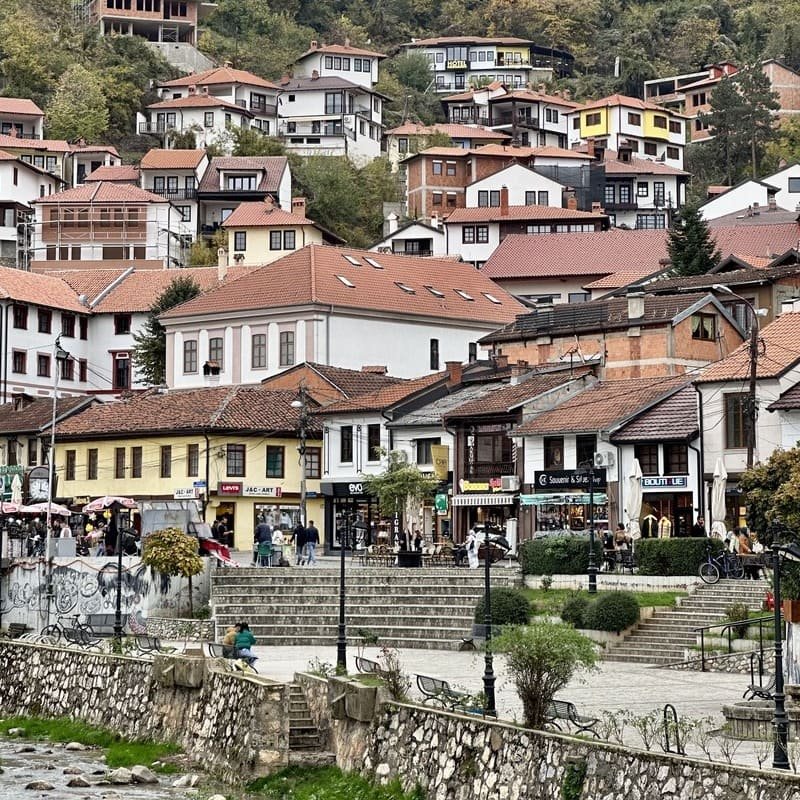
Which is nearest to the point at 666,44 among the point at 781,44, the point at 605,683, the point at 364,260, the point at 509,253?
the point at 781,44

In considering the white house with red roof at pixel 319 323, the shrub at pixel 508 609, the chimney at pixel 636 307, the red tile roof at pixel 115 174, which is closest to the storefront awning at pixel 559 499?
the chimney at pixel 636 307

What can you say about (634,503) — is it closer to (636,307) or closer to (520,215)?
(636,307)

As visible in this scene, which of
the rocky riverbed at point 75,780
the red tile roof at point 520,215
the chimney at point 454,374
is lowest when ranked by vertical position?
the rocky riverbed at point 75,780

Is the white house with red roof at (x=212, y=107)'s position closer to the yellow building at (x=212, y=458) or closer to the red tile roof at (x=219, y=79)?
the red tile roof at (x=219, y=79)

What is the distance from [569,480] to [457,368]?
1332 cm

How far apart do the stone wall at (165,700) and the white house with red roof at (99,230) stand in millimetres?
74524

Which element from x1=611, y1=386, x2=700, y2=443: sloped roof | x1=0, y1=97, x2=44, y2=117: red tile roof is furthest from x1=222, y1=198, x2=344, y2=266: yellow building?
x1=611, y1=386, x2=700, y2=443: sloped roof

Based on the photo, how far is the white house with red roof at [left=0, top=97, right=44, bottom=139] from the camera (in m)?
142

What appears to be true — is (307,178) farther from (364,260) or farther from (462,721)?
(462,721)

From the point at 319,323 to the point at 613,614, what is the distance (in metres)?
42.2

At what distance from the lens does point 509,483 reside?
5897cm

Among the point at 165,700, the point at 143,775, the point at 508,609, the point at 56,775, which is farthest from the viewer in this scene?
the point at 508,609

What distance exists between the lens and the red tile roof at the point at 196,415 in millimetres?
68250

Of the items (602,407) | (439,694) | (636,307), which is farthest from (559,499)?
(439,694)
